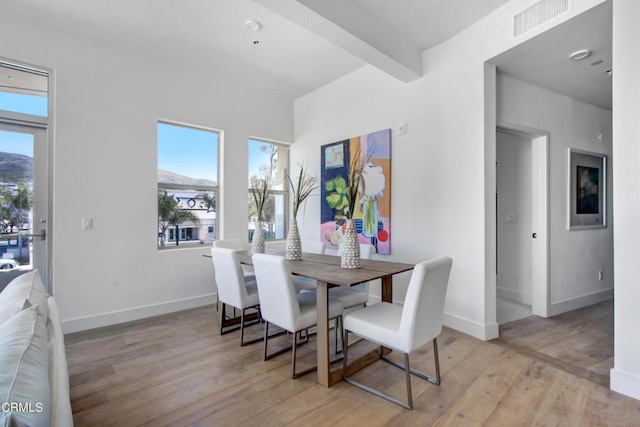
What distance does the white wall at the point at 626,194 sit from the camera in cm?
194

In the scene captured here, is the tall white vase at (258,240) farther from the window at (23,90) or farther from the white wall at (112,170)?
the window at (23,90)

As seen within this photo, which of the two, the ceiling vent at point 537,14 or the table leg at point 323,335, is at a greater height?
the ceiling vent at point 537,14

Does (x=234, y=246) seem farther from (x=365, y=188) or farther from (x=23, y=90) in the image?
(x=23, y=90)

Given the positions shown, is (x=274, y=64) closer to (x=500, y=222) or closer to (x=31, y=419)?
(x=500, y=222)

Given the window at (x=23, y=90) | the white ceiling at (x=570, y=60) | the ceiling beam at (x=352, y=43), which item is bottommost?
the window at (x=23, y=90)

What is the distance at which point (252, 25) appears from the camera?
297 centimetres

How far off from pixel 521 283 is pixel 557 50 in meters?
2.74

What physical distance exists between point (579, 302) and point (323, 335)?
139 inches

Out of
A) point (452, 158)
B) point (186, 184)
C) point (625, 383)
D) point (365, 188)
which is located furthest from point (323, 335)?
point (186, 184)

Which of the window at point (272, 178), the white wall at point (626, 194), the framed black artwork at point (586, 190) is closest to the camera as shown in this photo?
the white wall at point (626, 194)

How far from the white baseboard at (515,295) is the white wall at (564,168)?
39 cm

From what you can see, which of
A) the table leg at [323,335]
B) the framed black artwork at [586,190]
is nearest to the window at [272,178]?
the table leg at [323,335]

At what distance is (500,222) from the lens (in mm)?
4273
